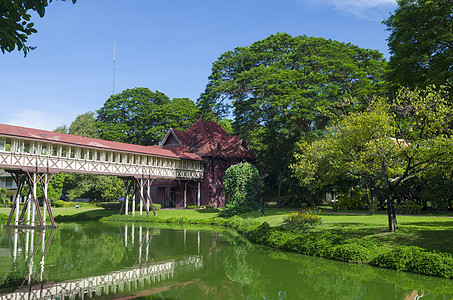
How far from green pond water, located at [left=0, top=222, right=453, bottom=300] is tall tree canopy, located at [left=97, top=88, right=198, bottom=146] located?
132ft

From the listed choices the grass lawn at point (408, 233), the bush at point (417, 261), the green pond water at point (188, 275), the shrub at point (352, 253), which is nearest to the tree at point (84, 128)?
the green pond water at point (188, 275)

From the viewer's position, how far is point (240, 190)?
32.7 m

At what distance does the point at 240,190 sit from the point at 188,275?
20.2m

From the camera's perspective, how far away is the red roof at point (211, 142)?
46.3 m

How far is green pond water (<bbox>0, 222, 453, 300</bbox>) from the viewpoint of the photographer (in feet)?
34.2

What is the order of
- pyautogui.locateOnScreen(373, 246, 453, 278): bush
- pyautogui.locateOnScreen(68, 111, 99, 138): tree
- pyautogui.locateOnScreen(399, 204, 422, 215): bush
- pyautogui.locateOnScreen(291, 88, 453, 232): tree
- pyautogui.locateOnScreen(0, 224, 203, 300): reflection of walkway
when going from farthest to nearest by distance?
pyautogui.locateOnScreen(68, 111, 99, 138): tree < pyautogui.locateOnScreen(399, 204, 422, 215): bush < pyautogui.locateOnScreen(291, 88, 453, 232): tree < pyautogui.locateOnScreen(373, 246, 453, 278): bush < pyautogui.locateOnScreen(0, 224, 203, 300): reflection of walkway

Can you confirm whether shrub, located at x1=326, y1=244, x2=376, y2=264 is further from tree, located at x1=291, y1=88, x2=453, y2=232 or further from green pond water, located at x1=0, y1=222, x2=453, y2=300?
tree, located at x1=291, y1=88, x2=453, y2=232

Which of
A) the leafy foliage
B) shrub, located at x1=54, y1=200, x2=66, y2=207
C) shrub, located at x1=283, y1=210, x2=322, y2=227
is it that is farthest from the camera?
shrub, located at x1=54, y1=200, x2=66, y2=207

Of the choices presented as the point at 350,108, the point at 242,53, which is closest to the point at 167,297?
the point at 350,108

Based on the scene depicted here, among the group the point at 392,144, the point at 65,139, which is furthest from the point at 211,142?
the point at 392,144

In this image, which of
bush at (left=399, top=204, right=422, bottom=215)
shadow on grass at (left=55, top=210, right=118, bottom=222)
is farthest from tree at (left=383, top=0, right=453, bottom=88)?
shadow on grass at (left=55, top=210, right=118, bottom=222)

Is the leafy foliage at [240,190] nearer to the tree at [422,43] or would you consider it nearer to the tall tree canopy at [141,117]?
the tree at [422,43]

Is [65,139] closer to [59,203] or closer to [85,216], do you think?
[85,216]

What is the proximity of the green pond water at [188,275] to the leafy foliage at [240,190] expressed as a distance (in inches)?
514
